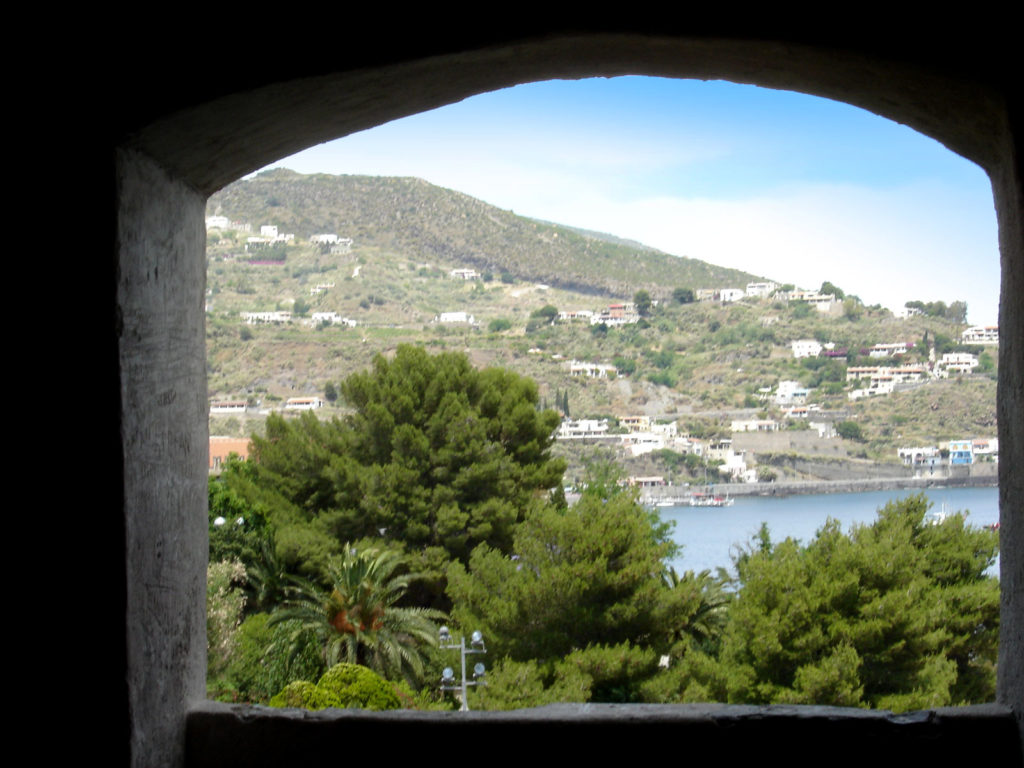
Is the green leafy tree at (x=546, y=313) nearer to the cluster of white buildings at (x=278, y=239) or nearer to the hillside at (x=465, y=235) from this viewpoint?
the hillside at (x=465, y=235)

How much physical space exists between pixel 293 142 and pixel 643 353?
33299 millimetres

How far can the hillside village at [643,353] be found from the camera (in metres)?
30.1

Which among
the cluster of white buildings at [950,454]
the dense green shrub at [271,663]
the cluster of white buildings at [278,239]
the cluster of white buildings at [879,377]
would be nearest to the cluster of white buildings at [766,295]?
the cluster of white buildings at [879,377]

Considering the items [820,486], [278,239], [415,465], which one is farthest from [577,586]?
[278,239]

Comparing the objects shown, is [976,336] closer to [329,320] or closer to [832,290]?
[832,290]

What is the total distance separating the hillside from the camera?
36.7 m

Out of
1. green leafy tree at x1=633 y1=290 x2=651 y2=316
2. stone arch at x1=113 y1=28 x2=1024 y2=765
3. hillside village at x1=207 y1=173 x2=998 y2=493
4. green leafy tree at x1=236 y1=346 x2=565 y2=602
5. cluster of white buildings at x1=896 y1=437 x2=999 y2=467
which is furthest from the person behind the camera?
green leafy tree at x1=633 y1=290 x2=651 y2=316

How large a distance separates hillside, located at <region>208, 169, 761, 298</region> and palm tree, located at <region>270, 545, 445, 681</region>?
75.1ft

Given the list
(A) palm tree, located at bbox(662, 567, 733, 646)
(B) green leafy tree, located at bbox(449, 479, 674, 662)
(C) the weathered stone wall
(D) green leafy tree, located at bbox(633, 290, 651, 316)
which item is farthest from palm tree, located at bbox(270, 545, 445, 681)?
(D) green leafy tree, located at bbox(633, 290, 651, 316)

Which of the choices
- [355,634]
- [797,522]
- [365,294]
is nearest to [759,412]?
[797,522]

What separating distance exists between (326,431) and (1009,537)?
64.0 ft

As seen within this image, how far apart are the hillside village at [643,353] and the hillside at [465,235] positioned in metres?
0.24

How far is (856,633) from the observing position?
46.4ft

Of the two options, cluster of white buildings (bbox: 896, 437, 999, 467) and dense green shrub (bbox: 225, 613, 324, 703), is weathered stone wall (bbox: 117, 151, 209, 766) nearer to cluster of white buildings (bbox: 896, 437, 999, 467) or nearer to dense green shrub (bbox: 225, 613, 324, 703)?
dense green shrub (bbox: 225, 613, 324, 703)
